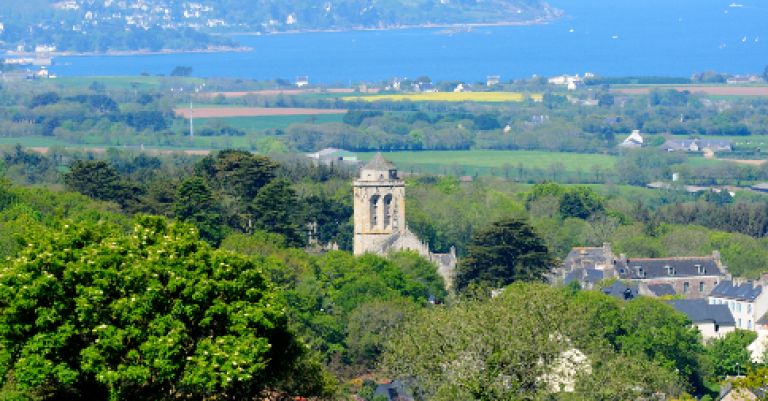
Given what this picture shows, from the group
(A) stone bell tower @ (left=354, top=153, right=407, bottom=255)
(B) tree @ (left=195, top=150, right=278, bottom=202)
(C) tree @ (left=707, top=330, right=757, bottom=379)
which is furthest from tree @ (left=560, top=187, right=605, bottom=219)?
(C) tree @ (left=707, top=330, right=757, bottom=379)

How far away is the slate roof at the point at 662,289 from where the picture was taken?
83.1 m

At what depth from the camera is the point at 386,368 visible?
141 ft

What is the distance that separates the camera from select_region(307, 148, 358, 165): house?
158 metres

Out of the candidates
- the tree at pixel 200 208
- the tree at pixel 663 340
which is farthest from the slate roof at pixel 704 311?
the tree at pixel 200 208

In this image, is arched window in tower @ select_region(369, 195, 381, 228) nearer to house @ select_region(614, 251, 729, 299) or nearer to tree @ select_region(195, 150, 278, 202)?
tree @ select_region(195, 150, 278, 202)

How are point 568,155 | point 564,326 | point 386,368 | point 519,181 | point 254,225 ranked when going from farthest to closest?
point 568,155 → point 519,181 → point 254,225 → point 386,368 → point 564,326

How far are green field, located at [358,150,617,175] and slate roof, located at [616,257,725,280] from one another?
220 feet

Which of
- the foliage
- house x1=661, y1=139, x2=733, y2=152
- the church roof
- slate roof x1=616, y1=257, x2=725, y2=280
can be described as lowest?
house x1=661, y1=139, x2=733, y2=152

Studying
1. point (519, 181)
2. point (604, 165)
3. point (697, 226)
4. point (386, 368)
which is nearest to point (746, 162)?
point (604, 165)

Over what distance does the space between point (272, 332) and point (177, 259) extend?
212cm

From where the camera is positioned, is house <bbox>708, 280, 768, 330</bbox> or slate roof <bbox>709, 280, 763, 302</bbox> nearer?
house <bbox>708, 280, 768, 330</bbox>

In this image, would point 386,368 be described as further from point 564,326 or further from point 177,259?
point 177,259

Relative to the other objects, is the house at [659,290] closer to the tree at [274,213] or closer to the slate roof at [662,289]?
the slate roof at [662,289]

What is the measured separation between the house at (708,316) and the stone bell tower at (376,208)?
531 inches
